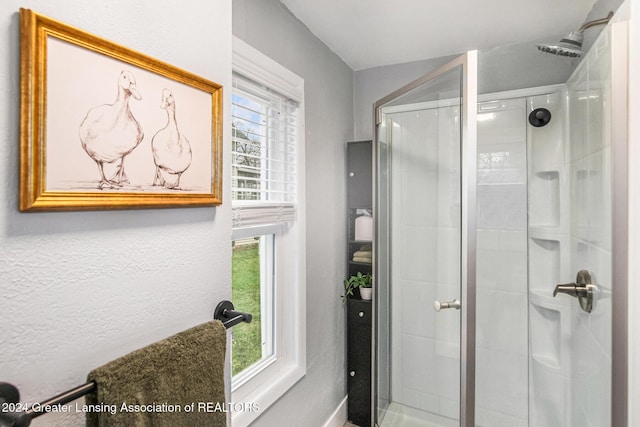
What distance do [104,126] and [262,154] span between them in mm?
958

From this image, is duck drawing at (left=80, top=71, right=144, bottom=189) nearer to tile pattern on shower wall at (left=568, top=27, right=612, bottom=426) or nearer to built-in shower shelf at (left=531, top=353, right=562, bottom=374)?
tile pattern on shower wall at (left=568, top=27, right=612, bottom=426)

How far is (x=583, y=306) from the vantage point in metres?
1.38

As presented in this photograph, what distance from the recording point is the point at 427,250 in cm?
163

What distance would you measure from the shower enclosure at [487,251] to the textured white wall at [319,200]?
1.04ft

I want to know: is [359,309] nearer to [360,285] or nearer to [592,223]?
[360,285]

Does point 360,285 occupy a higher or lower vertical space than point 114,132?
lower

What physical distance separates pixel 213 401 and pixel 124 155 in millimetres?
595

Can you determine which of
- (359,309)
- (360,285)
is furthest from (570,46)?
(359,309)

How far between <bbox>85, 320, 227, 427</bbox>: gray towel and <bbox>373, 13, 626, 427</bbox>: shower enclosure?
928 mm

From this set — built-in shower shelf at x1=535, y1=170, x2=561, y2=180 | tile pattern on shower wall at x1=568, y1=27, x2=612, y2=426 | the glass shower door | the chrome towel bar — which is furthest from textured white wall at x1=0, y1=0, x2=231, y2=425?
built-in shower shelf at x1=535, y1=170, x2=561, y2=180

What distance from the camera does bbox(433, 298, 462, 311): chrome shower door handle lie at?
4.34 feet

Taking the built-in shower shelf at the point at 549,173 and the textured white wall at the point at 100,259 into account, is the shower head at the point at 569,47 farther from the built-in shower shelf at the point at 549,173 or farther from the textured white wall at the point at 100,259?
the textured white wall at the point at 100,259

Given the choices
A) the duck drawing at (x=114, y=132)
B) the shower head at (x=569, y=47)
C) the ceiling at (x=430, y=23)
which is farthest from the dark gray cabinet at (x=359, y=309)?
the duck drawing at (x=114, y=132)

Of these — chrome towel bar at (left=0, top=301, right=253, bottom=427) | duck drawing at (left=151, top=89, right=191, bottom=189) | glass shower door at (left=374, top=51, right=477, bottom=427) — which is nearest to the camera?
chrome towel bar at (left=0, top=301, right=253, bottom=427)
